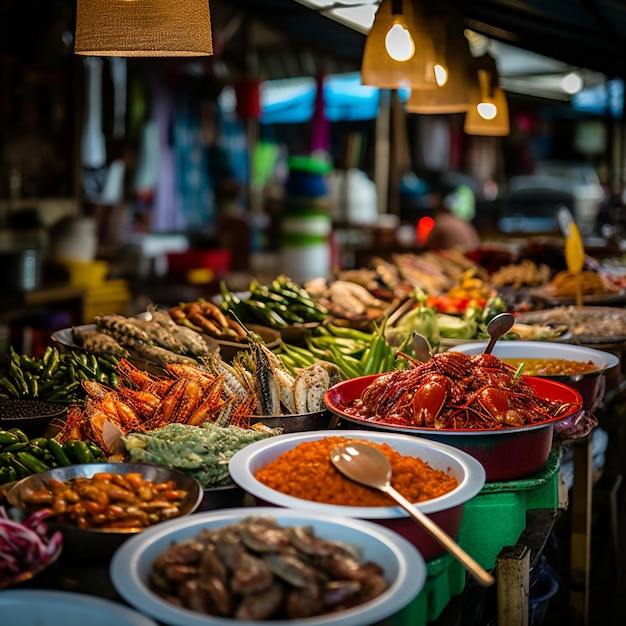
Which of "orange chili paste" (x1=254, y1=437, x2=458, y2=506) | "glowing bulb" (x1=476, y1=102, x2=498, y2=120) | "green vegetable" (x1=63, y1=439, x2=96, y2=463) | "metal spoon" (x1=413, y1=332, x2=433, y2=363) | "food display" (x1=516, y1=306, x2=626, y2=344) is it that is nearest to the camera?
"orange chili paste" (x1=254, y1=437, x2=458, y2=506)

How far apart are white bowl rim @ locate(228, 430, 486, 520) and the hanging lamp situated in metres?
3.55

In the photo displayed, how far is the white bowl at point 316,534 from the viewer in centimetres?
139

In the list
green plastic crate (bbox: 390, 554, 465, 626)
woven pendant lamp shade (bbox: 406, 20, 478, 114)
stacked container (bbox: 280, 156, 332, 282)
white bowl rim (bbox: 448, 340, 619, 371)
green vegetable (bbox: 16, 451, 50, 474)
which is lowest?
green plastic crate (bbox: 390, 554, 465, 626)

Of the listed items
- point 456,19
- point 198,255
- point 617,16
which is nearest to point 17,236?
point 198,255

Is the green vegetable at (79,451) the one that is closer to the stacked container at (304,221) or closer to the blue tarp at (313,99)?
the stacked container at (304,221)

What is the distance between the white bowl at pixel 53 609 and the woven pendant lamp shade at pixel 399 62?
2930 mm

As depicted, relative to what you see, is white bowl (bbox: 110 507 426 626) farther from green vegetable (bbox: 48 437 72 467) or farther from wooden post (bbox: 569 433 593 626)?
wooden post (bbox: 569 433 593 626)

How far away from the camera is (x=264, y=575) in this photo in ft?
4.79

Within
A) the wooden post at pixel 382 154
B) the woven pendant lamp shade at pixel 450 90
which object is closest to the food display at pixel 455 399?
the woven pendant lamp shade at pixel 450 90

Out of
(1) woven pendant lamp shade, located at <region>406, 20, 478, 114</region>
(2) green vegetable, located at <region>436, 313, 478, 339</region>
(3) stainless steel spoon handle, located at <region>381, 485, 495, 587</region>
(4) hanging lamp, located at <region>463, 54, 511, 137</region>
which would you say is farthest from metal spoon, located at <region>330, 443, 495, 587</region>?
(4) hanging lamp, located at <region>463, 54, 511, 137</region>

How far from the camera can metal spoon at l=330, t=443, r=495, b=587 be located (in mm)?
1757

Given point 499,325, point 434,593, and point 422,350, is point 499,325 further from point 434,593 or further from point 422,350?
point 434,593

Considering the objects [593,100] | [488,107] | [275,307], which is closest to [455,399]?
[275,307]

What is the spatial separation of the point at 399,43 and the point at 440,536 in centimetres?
262
